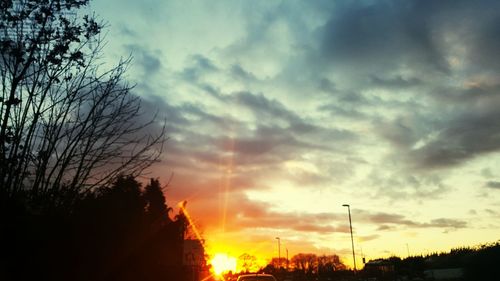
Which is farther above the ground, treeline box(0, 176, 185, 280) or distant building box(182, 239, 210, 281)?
distant building box(182, 239, 210, 281)

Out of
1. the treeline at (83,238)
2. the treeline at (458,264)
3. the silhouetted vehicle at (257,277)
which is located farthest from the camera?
the treeline at (458,264)

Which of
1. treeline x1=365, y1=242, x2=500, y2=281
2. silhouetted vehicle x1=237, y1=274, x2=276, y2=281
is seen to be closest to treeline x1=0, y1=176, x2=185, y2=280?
silhouetted vehicle x1=237, y1=274, x2=276, y2=281

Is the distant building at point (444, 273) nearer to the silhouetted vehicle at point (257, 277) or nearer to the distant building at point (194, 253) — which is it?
the distant building at point (194, 253)

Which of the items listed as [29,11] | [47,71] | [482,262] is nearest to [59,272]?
[47,71]

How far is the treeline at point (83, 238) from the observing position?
8648 mm

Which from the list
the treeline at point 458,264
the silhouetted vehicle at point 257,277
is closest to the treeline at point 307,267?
the treeline at point 458,264

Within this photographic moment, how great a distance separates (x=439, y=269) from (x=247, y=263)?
258 feet

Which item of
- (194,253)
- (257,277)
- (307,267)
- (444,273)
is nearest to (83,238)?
(257,277)

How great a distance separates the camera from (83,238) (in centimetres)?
1030

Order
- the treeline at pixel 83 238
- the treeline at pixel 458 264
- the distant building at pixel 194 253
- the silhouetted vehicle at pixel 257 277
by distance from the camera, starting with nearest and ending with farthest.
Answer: the treeline at pixel 83 238
the silhouetted vehicle at pixel 257 277
the treeline at pixel 458 264
the distant building at pixel 194 253

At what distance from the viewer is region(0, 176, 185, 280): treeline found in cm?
865

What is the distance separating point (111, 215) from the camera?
1176 cm

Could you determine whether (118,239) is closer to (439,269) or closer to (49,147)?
(49,147)

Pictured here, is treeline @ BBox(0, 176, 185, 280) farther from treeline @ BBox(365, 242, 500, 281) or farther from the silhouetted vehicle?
treeline @ BBox(365, 242, 500, 281)
